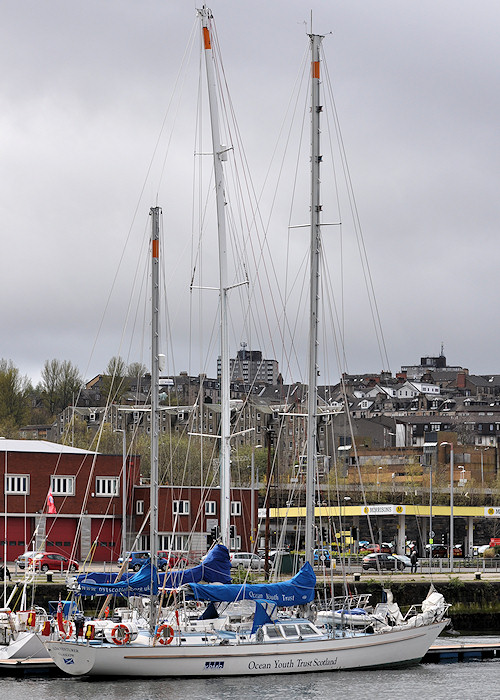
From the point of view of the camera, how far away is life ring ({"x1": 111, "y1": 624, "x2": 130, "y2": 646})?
4091 cm

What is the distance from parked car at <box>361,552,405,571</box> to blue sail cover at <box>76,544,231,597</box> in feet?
94.5

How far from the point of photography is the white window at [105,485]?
7712cm

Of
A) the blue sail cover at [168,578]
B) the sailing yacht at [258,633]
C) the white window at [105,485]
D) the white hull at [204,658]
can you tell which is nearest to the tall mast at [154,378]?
the sailing yacht at [258,633]

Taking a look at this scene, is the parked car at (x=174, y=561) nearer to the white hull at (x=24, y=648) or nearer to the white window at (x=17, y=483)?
the white hull at (x=24, y=648)

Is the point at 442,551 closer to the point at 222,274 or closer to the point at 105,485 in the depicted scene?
the point at 105,485

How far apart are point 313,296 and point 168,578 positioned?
36.2ft

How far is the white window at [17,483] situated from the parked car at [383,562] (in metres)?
20.4

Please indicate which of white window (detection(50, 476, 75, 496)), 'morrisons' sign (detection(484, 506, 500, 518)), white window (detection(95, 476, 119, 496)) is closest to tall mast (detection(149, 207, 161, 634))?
white window (detection(50, 476, 75, 496))

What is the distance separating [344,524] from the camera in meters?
104

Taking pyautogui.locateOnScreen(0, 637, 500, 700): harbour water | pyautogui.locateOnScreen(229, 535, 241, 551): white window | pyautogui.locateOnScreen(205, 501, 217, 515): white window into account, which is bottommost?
pyautogui.locateOnScreen(0, 637, 500, 700): harbour water

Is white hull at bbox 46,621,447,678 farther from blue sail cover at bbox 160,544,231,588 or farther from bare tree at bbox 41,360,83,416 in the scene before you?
bare tree at bbox 41,360,83,416

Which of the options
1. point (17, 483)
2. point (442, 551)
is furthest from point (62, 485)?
point (442, 551)

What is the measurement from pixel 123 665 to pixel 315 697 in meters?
6.47

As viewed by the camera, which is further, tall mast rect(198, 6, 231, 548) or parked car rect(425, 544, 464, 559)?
parked car rect(425, 544, 464, 559)
